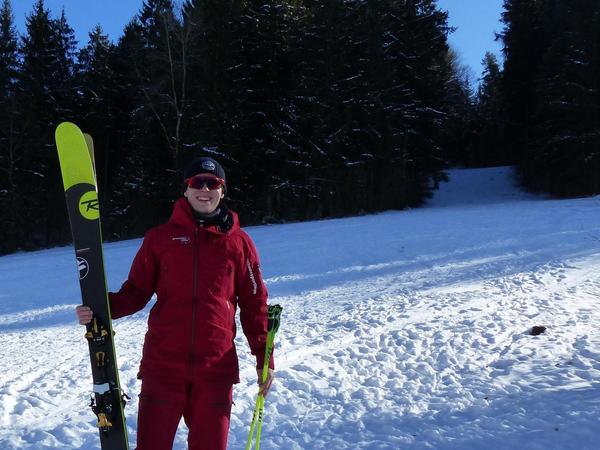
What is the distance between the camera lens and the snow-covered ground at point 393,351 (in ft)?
12.2

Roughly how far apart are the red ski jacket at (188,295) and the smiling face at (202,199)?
0.12 ft

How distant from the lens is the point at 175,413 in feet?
7.33

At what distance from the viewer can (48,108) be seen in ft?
86.8

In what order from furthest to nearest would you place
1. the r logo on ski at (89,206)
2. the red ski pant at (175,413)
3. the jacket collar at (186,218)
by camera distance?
1. the r logo on ski at (89,206)
2. the jacket collar at (186,218)
3. the red ski pant at (175,413)

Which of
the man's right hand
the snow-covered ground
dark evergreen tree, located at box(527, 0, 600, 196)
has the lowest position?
the snow-covered ground

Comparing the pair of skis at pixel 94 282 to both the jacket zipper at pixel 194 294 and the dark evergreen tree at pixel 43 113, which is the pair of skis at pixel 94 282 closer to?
the jacket zipper at pixel 194 294

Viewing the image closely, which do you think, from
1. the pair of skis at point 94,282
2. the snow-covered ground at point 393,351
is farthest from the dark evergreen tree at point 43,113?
the pair of skis at point 94,282

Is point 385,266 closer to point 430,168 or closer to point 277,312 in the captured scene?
point 277,312

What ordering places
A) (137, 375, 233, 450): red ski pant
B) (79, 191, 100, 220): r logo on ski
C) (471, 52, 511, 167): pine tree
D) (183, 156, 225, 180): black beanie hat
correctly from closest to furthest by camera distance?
(137, 375, 233, 450): red ski pant → (183, 156, 225, 180): black beanie hat → (79, 191, 100, 220): r logo on ski → (471, 52, 511, 167): pine tree

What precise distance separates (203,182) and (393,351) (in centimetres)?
372

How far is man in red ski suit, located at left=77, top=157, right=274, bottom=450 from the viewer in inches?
87.9

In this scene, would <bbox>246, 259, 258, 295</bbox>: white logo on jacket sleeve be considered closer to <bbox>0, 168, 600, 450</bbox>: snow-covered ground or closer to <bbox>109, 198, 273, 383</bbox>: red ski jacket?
<bbox>109, 198, 273, 383</bbox>: red ski jacket

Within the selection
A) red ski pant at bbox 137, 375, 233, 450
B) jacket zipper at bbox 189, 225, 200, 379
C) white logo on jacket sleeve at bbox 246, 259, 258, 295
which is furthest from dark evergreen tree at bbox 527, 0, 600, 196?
red ski pant at bbox 137, 375, 233, 450

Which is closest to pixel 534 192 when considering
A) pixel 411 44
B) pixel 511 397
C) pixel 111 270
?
pixel 411 44
